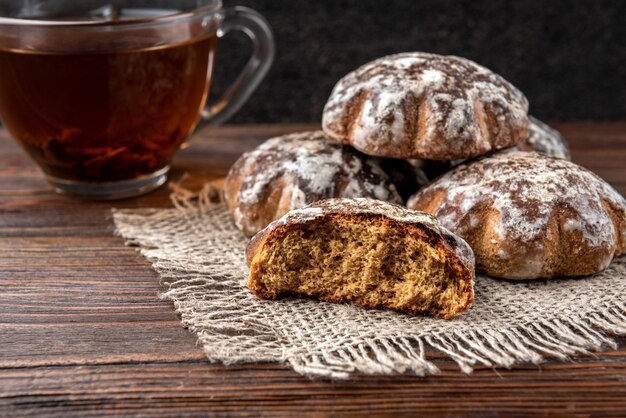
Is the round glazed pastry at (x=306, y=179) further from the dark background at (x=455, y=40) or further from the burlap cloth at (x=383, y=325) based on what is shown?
the dark background at (x=455, y=40)

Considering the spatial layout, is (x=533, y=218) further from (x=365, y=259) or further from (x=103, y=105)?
(x=103, y=105)

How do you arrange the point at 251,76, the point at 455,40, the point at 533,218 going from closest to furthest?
the point at 533,218 < the point at 251,76 < the point at 455,40

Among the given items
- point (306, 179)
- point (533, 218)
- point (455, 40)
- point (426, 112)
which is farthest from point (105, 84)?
point (455, 40)

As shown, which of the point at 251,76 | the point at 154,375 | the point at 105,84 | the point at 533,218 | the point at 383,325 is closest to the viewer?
the point at 154,375

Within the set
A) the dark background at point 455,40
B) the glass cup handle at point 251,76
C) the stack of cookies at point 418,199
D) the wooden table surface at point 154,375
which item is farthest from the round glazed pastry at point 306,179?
the dark background at point 455,40

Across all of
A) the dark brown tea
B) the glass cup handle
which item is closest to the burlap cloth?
the dark brown tea

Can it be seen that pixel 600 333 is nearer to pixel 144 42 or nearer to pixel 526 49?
pixel 144 42

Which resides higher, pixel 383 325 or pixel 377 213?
pixel 377 213

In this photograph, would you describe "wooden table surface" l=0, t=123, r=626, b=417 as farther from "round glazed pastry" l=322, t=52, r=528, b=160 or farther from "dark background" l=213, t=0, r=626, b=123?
"dark background" l=213, t=0, r=626, b=123
